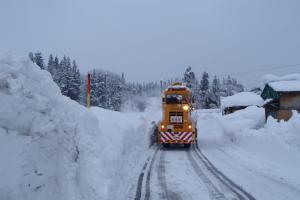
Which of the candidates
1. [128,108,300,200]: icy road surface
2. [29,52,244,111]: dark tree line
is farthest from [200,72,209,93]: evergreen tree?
[128,108,300,200]: icy road surface

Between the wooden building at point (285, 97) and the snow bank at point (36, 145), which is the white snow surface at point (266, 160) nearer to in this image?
the snow bank at point (36, 145)

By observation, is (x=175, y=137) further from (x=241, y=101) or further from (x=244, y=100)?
(x=244, y=100)

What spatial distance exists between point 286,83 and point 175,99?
21.6 meters

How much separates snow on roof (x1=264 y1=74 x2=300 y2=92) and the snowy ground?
21816 mm

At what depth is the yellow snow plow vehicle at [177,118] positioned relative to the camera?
73.8ft

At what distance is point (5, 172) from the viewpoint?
509 cm

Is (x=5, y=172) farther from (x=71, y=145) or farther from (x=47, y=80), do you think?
(x=47, y=80)

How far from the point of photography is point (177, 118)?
23.1 meters

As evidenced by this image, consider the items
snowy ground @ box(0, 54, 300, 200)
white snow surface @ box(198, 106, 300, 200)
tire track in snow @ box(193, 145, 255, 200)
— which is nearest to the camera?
snowy ground @ box(0, 54, 300, 200)

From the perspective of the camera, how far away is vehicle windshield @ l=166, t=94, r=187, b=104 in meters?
23.4

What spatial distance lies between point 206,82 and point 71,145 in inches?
3466

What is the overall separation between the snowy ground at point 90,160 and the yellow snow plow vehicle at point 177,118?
12.1ft

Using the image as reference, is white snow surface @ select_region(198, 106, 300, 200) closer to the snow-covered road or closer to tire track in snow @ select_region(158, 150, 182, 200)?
the snow-covered road

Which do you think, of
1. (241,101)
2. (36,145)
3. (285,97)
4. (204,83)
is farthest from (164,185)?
(204,83)
